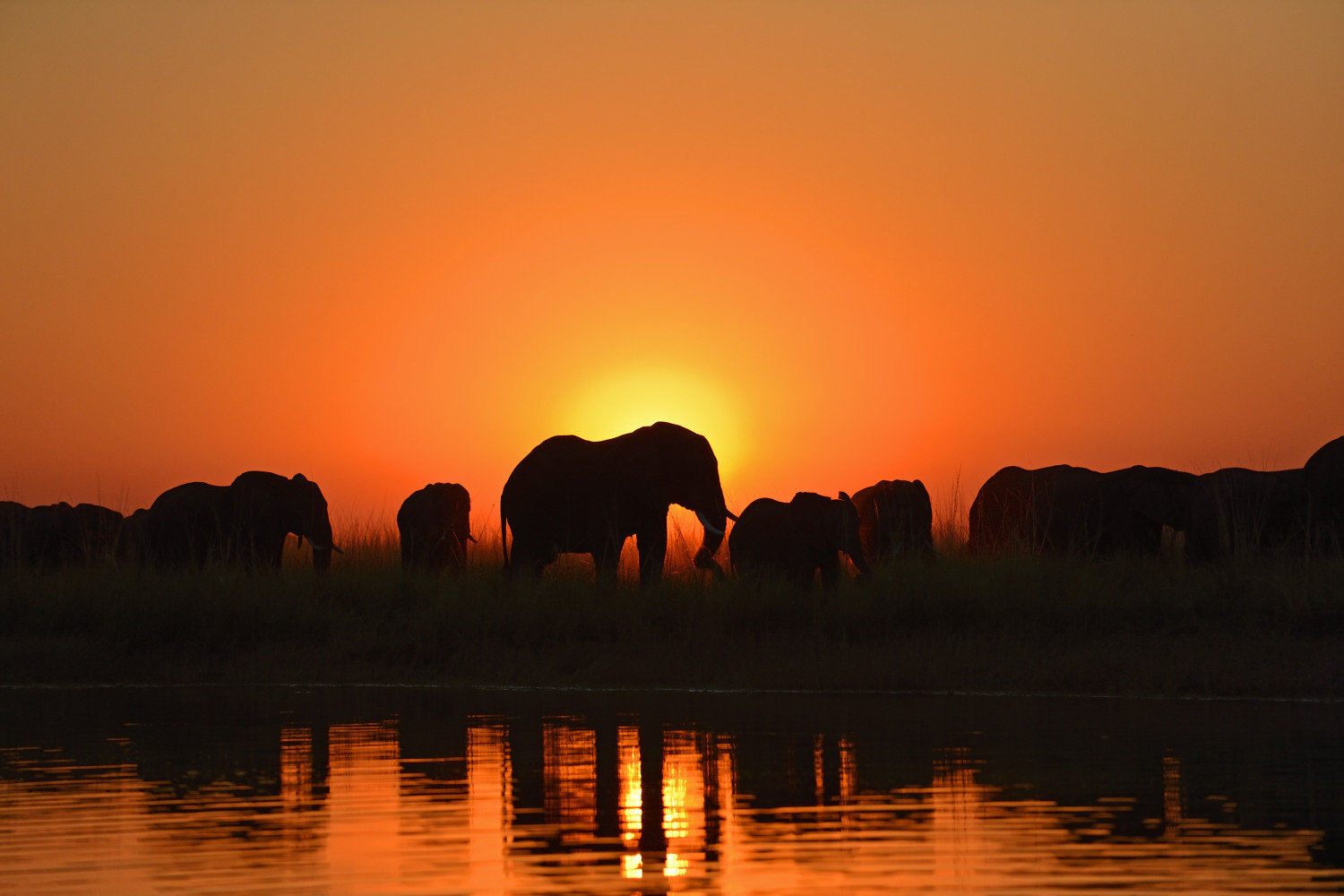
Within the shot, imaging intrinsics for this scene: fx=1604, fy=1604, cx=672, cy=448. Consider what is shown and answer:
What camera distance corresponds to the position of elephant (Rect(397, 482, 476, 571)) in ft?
77.0

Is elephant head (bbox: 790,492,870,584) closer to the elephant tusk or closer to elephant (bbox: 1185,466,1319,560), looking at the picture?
the elephant tusk

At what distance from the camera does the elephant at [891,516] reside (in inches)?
880

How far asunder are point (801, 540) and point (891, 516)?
16.6ft

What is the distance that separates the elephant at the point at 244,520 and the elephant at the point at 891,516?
7.42 metres

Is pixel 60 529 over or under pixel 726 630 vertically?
over

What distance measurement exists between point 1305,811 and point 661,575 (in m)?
11.6

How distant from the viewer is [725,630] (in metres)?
15.8

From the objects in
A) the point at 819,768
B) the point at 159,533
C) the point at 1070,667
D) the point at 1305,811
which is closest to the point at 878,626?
the point at 1070,667

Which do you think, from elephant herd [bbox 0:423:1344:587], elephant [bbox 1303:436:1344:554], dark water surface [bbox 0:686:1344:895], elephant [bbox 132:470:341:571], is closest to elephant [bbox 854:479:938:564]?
elephant herd [bbox 0:423:1344:587]

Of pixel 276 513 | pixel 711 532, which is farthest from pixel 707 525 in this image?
pixel 276 513

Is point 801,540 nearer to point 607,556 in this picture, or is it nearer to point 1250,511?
point 607,556

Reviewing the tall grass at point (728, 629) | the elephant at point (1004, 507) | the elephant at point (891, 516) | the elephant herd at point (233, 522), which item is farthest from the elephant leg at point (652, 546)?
the elephant at point (1004, 507)

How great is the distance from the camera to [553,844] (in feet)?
20.9

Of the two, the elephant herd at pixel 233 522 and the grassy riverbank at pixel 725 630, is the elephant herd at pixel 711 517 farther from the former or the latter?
the grassy riverbank at pixel 725 630
